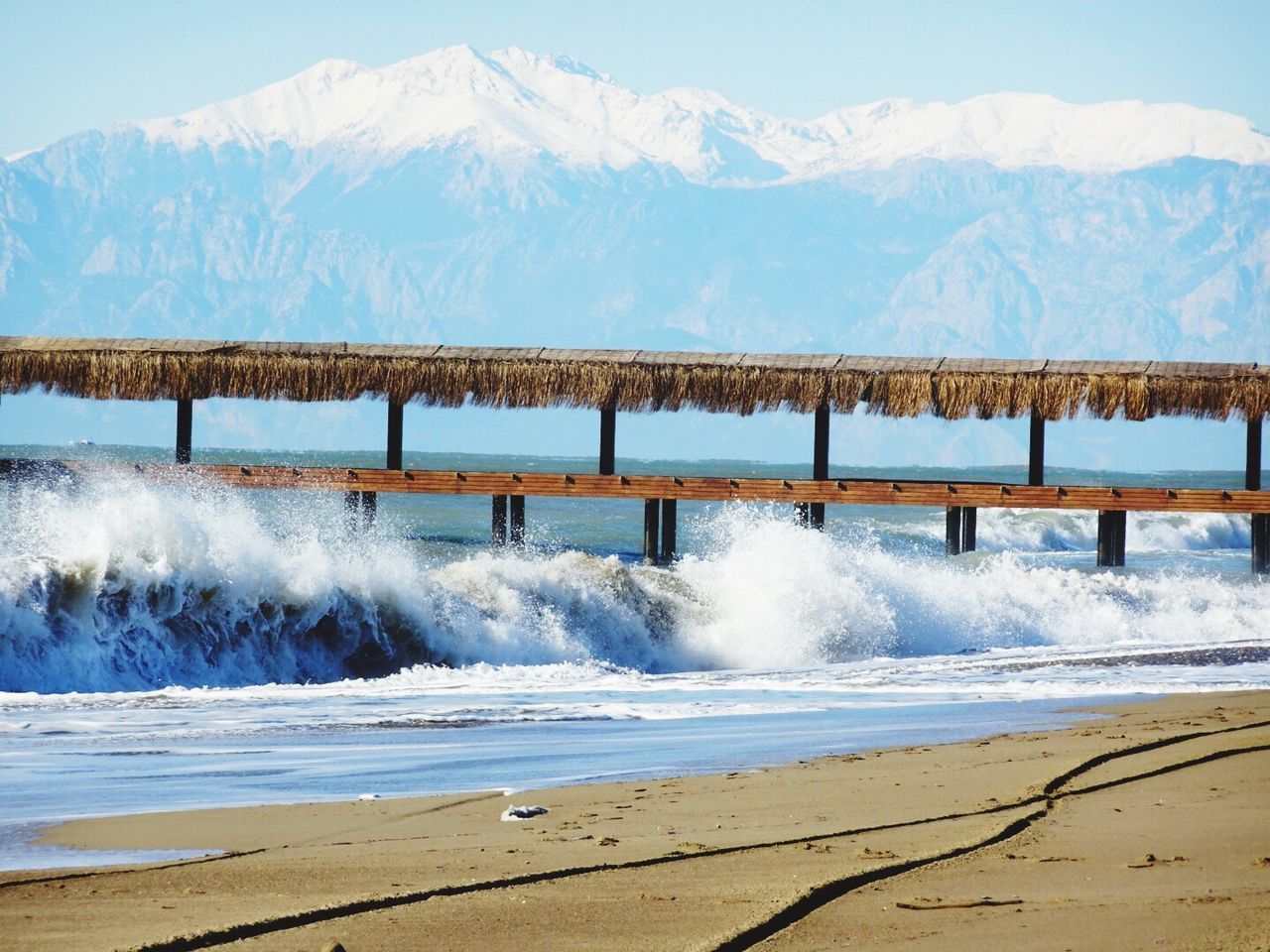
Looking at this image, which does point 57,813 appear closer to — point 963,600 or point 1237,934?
point 1237,934

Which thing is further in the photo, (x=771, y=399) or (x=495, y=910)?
(x=771, y=399)

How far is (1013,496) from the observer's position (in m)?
21.7

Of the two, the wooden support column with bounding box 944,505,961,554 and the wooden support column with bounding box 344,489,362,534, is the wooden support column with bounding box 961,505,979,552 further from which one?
the wooden support column with bounding box 344,489,362,534

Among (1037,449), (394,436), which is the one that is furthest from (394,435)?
(1037,449)

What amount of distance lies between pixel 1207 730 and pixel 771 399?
1363 cm

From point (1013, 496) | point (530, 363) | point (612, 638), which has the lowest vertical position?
point (612, 638)

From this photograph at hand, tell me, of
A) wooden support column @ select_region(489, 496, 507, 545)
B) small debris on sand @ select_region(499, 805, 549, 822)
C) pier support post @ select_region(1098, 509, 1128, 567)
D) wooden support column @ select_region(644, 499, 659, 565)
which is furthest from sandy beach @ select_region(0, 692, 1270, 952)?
pier support post @ select_region(1098, 509, 1128, 567)

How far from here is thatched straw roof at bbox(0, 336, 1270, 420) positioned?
22.8m

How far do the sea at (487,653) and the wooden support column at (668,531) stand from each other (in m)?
1.32

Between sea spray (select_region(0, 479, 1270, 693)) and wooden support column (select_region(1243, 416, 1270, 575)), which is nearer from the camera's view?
sea spray (select_region(0, 479, 1270, 693))

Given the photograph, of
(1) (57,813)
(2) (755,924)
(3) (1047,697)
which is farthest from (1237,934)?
(3) (1047,697)

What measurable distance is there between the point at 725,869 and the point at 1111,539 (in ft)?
65.8

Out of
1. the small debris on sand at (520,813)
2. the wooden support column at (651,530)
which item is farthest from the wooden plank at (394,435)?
the small debris on sand at (520,813)

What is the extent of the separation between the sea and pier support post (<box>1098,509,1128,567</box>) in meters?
0.69
